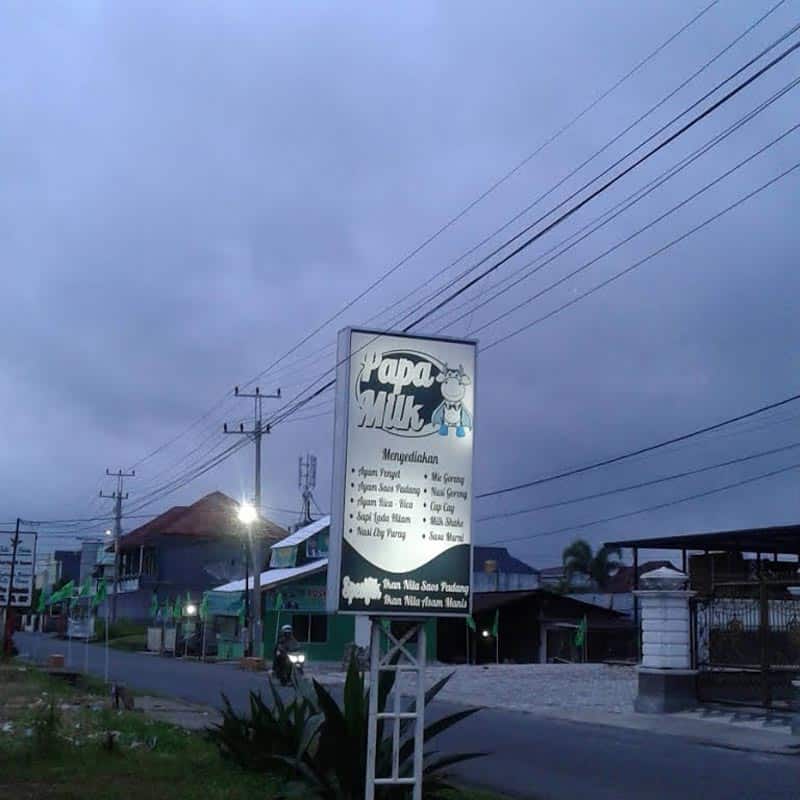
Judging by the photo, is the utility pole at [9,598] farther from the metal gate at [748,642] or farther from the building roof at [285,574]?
the metal gate at [748,642]

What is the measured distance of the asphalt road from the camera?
12.9 m

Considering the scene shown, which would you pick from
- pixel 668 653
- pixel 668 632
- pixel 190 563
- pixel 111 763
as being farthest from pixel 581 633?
pixel 111 763

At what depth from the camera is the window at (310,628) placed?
165 ft

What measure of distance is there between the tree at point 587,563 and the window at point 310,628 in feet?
114

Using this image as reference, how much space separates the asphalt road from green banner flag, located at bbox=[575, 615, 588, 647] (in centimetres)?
2462

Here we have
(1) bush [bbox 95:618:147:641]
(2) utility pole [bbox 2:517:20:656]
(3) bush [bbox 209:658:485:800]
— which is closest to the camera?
(3) bush [bbox 209:658:485:800]

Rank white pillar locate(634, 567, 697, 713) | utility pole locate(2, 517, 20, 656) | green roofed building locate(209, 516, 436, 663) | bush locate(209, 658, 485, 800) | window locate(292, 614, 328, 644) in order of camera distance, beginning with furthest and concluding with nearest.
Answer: window locate(292, 614, 328, 644), green roofed building locate(209, 516, 436, 663), utility pole locate(2, 517, 20, 656), white pillar locate(634, 567, 697, 713), bush locate(209, 658, 485, 800)

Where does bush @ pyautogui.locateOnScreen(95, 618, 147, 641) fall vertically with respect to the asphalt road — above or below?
above

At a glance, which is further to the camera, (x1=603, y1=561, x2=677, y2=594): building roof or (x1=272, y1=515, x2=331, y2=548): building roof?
(x1=603, y1=561, x2=677, y2=594): building roof

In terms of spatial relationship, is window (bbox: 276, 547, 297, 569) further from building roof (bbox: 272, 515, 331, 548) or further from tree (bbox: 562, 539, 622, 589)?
tree (bbox: 562, 539, 622, 589)

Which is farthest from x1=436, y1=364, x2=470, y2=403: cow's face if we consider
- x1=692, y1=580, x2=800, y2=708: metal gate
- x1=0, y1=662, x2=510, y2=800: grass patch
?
x1=692, y1=580, x2=800, y2=708: metal gate

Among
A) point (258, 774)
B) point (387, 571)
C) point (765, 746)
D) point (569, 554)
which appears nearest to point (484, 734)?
point (765, 746)

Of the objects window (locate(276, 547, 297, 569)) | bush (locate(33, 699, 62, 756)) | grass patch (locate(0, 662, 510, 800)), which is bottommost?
grass patch (locate(0, 662, 510, 800))

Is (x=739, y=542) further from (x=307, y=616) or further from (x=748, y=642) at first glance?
(x=307, y=616)
